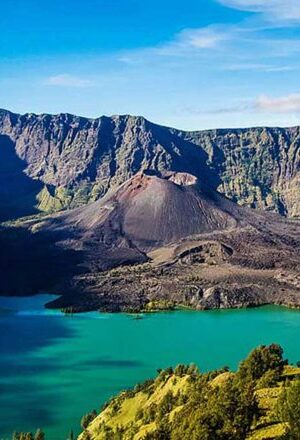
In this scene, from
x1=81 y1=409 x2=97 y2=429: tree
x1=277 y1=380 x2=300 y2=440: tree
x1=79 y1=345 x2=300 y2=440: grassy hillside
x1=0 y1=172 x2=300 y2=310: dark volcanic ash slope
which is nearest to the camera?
x1=277 y1=380 x2=300 y2=440: tree

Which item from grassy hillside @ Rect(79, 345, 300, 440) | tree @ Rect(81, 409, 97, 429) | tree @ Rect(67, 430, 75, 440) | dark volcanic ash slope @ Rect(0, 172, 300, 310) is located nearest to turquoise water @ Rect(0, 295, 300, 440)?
tree @ Rect(67, 430, 75, 440)

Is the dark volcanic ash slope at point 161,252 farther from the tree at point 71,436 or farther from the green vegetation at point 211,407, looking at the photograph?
the tree at point 71,436

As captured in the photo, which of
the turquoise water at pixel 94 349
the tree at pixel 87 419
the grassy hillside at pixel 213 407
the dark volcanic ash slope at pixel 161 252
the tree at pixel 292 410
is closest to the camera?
the tree at pixel 292 410

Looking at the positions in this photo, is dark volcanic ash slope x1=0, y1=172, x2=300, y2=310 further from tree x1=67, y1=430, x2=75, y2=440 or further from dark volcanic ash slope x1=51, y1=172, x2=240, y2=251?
tree x1=67, y1=430, x2=75, y2=440

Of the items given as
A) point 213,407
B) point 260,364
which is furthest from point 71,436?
point 213,407

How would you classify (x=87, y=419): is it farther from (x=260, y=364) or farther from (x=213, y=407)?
(x=213, y=407)

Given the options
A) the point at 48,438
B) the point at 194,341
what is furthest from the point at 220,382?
the point at 194,341

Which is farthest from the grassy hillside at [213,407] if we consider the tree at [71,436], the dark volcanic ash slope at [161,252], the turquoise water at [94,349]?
the dark volcanic ash slope at [161,252]
